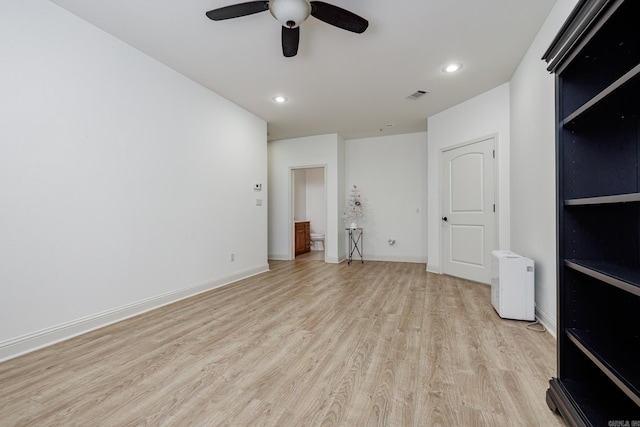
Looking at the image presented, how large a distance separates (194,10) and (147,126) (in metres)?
1.26

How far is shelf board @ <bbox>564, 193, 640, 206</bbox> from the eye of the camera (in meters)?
0.94

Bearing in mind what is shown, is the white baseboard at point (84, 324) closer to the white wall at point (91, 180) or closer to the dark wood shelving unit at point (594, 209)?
the white wall at point (91, 180)

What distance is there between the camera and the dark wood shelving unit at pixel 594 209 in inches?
48.4

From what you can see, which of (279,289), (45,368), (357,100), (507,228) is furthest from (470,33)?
(45,368)

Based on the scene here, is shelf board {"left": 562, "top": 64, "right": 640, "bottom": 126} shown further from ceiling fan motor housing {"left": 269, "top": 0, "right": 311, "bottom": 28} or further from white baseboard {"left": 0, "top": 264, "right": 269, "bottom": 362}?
white baseboard {"left": 0, "top": 264, "right": 269, "bottom": 362}

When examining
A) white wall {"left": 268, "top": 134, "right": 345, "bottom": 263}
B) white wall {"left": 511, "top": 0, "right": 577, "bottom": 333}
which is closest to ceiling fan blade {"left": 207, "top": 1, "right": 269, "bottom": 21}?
white wall {"left": 511, "top": 0, "right": 577, "bottom": 333}

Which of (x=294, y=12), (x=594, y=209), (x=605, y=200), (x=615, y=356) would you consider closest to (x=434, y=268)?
(x=594, y=209)

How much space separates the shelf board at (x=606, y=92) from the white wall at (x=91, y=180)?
3.31 m

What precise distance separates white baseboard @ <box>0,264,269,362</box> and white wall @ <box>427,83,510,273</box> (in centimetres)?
365

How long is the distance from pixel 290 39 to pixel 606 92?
79.8 inches

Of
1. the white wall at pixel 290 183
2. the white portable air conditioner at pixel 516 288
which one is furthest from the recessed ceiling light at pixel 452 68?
the white wall at pixel 290 183

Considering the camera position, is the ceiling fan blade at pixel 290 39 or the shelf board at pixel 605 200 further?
the ceiling fan blade at pixel 290 39

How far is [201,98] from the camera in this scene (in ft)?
12.0

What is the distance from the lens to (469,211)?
4168mm
